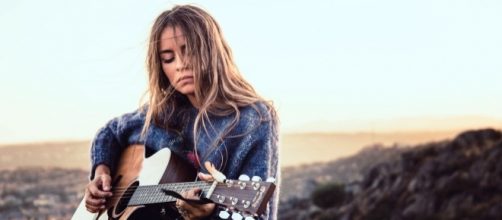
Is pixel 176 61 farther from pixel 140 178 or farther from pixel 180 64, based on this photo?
pixel 140 178

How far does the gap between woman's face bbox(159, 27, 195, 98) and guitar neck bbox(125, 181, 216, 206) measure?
26 centimetres

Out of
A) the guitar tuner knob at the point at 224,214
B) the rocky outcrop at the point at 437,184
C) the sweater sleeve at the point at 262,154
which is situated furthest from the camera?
the rocky outcrop at the point at 437,184

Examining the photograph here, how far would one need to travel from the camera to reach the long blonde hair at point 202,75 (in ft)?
7.79

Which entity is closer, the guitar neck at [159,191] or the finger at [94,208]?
the guitar neck at [159,191]

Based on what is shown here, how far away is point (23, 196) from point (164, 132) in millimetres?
5220

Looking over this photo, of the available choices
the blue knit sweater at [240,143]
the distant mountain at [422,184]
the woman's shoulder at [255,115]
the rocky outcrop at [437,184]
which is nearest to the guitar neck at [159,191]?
the blue knit sweater at [240,143]

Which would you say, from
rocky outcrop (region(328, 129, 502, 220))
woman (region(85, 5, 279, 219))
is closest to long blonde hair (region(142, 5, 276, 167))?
woman (region(85, 5, 279, 219))

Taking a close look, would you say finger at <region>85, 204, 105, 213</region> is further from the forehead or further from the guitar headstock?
the guitar headstock

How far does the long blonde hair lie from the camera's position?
7.79ft

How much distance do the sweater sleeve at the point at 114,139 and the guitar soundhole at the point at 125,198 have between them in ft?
0.67

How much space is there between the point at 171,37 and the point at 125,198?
455 mm

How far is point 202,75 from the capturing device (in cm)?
238

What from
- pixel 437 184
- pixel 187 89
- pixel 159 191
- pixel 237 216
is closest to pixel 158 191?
pixel 159 191

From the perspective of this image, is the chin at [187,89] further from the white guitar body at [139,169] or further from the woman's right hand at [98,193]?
the woman's right hand at [98,193]
